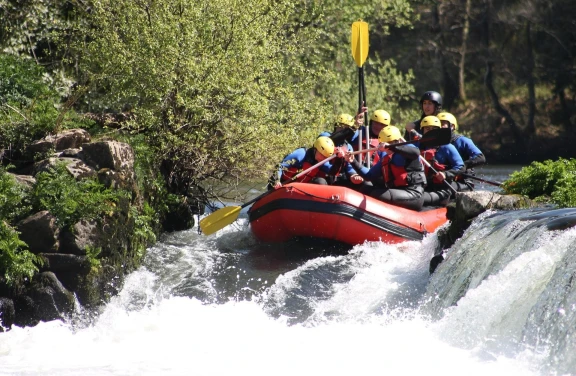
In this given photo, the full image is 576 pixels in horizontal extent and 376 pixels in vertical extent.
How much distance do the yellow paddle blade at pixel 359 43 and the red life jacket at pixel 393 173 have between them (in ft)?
7.07

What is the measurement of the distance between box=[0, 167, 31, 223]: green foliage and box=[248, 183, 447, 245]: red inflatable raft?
3.27 metres

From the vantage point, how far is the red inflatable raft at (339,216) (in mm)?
10172

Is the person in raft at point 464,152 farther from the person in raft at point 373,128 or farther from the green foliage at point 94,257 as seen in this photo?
the green foliage at point 94,257

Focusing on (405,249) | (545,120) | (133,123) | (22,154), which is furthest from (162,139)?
(545,120)

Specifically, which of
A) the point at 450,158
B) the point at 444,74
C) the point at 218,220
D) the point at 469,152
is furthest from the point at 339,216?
the point at 444,74

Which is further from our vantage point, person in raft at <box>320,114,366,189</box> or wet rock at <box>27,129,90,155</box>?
person in raft at <box>320,114,366,189</box>

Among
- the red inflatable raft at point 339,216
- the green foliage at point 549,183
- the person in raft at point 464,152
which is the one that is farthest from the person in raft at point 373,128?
the green foliage at point 549,183

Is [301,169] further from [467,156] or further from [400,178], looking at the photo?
[467,156]

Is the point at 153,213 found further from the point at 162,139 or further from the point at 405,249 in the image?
the point at 405,249

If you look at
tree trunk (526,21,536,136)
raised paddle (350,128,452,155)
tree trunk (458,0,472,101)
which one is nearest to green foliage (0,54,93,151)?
raised paddle (350,128,452,155)

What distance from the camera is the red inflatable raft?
10.2m

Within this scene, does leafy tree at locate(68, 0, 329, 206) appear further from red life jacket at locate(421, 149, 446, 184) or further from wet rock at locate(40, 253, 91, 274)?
wet rock at locate(40, 253, 91, 274)

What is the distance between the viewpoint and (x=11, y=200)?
793 centimetres

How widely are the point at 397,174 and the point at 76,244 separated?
428 cm
